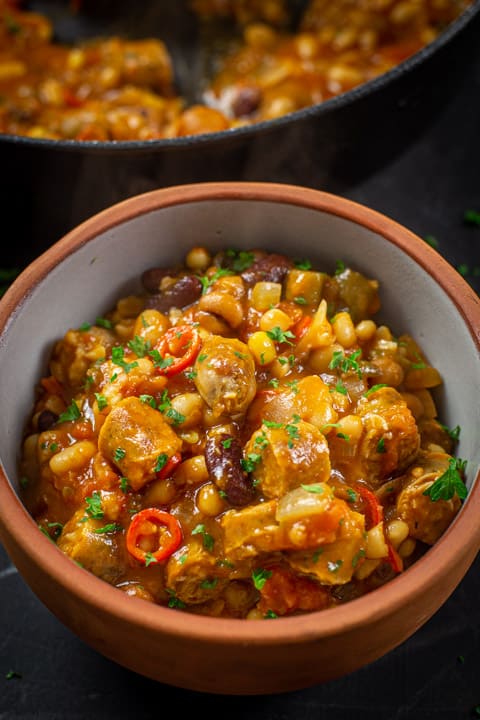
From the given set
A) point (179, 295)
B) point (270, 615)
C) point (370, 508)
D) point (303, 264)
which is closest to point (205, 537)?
point (270, 615)

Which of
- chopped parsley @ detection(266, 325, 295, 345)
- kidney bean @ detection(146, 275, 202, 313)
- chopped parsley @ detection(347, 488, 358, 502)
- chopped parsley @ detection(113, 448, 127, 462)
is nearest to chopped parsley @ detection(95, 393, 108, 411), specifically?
chopped parsley @ detection(113, 448, 127, 462)

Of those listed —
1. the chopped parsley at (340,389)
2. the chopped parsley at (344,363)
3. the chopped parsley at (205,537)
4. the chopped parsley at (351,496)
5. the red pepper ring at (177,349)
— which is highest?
the chopped parsley at (344,363)

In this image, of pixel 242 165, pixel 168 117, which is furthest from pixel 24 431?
pixel 168 117

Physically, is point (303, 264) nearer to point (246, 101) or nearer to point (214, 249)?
point (214, 249)

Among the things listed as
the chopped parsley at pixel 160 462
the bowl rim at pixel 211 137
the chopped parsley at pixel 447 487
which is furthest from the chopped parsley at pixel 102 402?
the bowl rim at pixel 211 137

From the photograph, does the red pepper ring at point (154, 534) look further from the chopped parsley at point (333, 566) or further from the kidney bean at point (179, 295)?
the kidney bean at point (179, 295)

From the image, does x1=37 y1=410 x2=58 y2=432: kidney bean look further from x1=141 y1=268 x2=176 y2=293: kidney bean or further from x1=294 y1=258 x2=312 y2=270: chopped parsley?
x1=294 y1=258 x2=312 y2=270: chopped parsley
